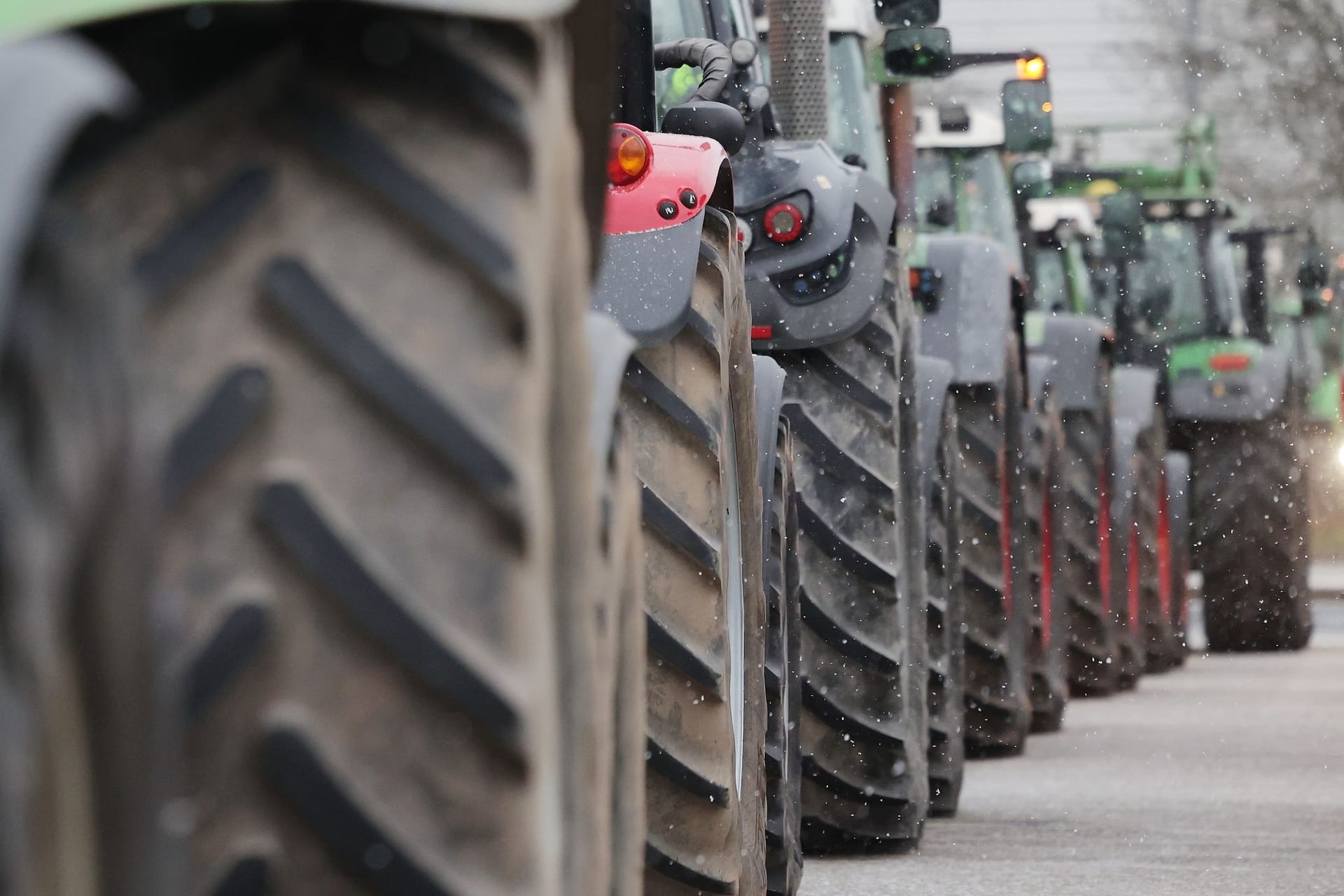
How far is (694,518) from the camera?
349cm

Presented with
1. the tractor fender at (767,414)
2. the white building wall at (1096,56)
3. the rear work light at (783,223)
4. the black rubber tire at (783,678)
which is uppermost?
the tractor fender at (767,414)

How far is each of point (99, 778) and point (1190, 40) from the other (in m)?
27.6

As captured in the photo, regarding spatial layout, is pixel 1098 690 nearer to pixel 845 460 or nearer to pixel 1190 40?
pixel 845 460

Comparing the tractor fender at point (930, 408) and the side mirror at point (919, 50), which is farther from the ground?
the side mirror at point (919, 50)

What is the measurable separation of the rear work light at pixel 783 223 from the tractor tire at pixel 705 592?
155cm

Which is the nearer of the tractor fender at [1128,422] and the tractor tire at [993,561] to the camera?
the tractor tire at [993,561]

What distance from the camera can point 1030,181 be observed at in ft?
36.0

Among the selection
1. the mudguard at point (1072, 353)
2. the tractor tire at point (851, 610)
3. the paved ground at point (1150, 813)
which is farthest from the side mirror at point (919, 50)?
the mudguard at point (1072, 353)

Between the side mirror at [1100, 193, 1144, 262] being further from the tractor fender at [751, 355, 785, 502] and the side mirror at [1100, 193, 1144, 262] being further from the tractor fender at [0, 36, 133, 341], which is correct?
the tractor fender at [0, 36, 133, 341]

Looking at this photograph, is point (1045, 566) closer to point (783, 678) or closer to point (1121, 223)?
point (1121, 223)

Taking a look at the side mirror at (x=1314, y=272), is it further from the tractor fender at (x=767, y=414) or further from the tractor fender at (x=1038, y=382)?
the tractor fender at (x=767, y=414)

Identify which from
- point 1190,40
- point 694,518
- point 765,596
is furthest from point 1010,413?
point 1190,40

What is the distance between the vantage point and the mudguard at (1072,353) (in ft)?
32.8

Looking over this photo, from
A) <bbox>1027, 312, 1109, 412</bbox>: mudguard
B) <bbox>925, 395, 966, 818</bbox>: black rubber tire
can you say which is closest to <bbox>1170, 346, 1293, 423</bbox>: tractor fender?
<bbox>1027, 312, 1109, 412</bbox>: mudguard
